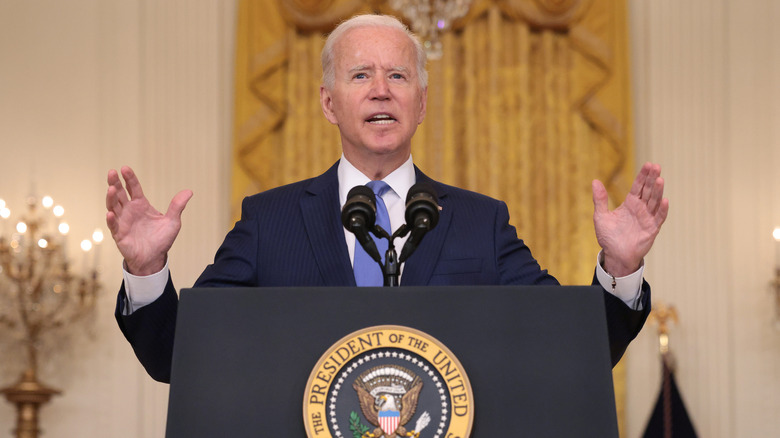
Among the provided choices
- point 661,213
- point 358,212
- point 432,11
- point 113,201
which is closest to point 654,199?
point 661,213

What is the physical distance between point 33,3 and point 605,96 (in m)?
4.12

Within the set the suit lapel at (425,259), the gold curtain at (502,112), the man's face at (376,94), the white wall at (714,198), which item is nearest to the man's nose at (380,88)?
the man's face at (376,94)

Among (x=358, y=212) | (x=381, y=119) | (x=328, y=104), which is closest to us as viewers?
(x=358, y=212)

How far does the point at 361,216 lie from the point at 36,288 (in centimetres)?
520

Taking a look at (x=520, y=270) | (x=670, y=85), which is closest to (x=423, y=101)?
(x=520, y=270)

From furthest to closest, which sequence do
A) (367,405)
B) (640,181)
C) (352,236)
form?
(352,236)
(640,181)
(367,405)

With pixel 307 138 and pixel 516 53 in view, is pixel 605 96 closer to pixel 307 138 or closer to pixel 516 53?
pixel 516 53

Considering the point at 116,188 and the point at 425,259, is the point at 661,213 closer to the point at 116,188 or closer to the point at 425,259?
the point at 425,259

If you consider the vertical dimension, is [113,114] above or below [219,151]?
above

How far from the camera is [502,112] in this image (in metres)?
6.94

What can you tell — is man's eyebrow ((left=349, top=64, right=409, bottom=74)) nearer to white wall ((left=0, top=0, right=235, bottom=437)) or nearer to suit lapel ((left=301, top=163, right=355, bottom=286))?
suit lapel ((left=301, top=163, right=355, bottom=286))

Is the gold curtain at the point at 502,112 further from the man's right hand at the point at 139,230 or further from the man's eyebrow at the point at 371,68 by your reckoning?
the man's right hand at the point at 139,230

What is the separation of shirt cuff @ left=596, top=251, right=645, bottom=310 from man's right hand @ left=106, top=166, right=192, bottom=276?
2.92 ft

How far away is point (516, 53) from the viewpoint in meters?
6.98
